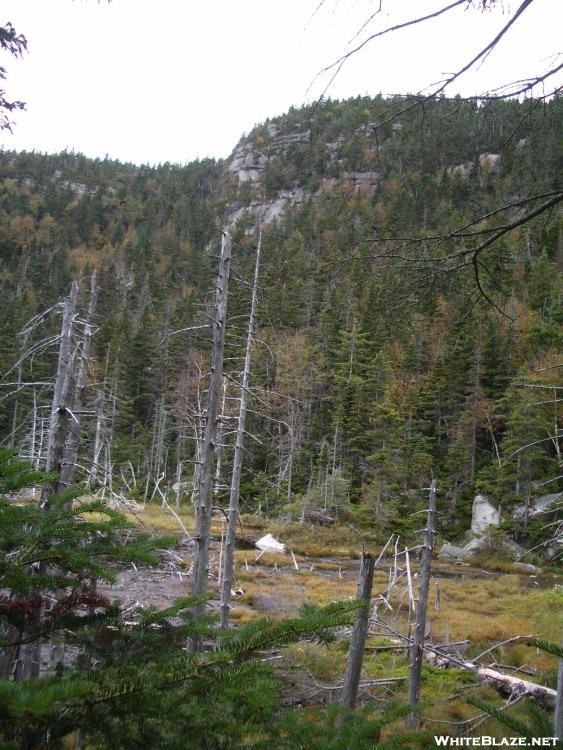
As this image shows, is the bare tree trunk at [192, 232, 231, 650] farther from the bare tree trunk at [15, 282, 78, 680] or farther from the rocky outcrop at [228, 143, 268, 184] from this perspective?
the rocky outcrop at [228, 143, 268, 184]

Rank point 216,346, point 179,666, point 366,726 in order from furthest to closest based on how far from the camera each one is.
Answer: point 216,346, point 366,726, point 179,666

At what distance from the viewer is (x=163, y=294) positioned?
228 ft

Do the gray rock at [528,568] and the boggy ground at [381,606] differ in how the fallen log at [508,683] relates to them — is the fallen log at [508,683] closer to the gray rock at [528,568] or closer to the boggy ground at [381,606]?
the boggy ground at [381,606]

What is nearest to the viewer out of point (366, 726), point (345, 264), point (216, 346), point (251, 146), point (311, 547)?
point (366, 726)

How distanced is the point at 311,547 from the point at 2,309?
146 feet

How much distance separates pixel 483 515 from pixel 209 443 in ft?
86.9

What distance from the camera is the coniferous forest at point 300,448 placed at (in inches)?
86.3

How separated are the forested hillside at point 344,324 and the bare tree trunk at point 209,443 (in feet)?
1.03

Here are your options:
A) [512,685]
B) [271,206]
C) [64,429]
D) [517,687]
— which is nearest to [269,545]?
[512,685]

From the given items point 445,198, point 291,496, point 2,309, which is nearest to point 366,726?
point 291,496

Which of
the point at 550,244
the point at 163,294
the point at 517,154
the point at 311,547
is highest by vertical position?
the point at 550,244

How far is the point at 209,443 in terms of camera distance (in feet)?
26.5

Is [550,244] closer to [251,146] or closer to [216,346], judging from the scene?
[216,346]

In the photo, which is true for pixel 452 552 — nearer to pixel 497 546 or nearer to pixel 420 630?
pixel 497 546
